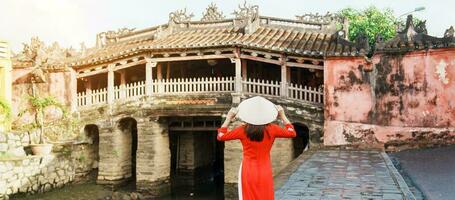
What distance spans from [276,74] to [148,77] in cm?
516

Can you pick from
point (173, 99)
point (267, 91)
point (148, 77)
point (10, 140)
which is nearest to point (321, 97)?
point (267, 91)

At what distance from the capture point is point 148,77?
15906 millimetres

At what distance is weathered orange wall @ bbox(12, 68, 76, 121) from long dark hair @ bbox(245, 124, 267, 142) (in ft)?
47.4

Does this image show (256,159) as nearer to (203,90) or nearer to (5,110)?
(203,90)

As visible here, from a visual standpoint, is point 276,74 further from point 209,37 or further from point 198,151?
point 198,151

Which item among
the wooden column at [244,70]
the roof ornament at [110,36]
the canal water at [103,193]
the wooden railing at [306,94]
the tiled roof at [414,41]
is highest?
the roof ornament at [110,36]

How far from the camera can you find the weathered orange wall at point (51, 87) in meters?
17.5

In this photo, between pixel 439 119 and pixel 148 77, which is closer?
pixel 439 119

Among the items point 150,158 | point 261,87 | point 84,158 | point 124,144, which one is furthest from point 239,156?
point 84,158

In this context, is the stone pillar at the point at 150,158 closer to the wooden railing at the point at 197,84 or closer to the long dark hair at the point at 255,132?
the wooden railing at the point at 197,84

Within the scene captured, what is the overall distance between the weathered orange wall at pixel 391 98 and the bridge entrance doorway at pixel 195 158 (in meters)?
4.76

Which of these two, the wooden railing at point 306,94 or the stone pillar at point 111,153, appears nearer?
the wooden railing at point 306,94

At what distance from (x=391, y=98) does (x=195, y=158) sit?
28.9 ft

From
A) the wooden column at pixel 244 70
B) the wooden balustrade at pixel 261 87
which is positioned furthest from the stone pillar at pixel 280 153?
the wooden column at pixel 244 70
